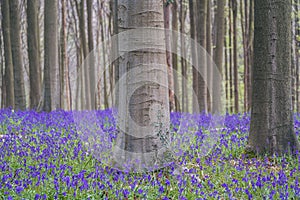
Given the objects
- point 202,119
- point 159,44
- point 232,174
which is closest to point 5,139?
point 159,44

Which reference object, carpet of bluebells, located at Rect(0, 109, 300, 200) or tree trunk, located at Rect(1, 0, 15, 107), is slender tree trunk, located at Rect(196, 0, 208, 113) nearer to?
carpet of bluebells, located at Rect(0, 109, 300, 200)

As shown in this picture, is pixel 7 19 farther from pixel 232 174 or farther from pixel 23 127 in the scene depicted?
pixel 232 174

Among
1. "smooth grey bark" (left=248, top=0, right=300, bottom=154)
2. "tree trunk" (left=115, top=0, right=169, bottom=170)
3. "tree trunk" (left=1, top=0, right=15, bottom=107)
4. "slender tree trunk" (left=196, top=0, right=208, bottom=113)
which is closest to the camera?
"tree trunk" (left=115, top=0, right=169, bottom=170)

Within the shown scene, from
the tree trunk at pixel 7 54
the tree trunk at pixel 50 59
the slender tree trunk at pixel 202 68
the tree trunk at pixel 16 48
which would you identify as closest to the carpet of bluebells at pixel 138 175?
the tree trunk at pixel 50 59

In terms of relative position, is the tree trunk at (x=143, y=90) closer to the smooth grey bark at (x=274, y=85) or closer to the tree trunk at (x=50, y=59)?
the smooth grey bark at (x=274, y=85)

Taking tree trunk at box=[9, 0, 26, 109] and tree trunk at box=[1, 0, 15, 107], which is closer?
tree trunk at box=[9, 0, 26, 109]

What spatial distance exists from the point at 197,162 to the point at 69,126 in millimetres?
4083

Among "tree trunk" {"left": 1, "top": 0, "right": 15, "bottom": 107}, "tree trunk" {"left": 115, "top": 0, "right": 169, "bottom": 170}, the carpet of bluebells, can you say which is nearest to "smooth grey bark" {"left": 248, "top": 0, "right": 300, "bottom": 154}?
A: the carpet of bluebells

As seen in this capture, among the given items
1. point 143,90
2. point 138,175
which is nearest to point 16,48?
point 143,90

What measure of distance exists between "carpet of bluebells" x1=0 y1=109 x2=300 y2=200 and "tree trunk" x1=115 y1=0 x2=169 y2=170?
0.32 metres

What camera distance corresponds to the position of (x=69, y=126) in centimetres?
938

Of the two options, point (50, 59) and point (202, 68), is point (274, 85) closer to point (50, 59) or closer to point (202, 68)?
point (202, 68)

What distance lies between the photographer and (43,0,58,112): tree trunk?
1334 cm

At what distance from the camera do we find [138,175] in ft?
17.4
